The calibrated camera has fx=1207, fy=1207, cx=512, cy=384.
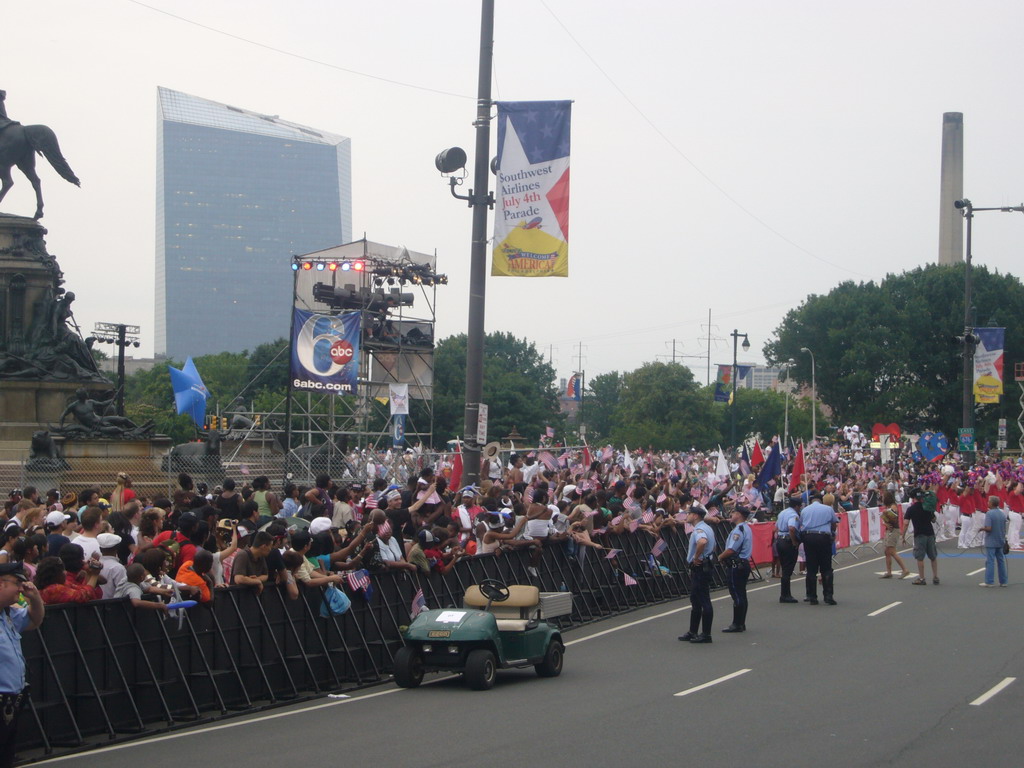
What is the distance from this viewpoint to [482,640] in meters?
Answer: 12.1

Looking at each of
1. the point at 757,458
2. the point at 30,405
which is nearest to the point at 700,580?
the point at 30,405

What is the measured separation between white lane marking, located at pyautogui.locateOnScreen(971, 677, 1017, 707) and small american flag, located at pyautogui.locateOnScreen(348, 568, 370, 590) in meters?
6.17

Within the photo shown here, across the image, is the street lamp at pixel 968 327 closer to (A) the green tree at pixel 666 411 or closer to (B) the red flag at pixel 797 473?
(B) the red flag at pixel 797 473

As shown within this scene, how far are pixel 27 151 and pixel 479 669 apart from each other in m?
18.7

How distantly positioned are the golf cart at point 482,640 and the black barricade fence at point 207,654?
89 cm

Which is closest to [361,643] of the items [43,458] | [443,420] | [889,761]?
[889,761]

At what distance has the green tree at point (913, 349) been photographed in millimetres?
81438

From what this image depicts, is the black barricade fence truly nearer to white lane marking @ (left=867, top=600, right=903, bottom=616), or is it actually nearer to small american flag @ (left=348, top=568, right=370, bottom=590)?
small american flag @ (left=348, top=568, right=370, bottom=590)

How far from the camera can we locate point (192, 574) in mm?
10930

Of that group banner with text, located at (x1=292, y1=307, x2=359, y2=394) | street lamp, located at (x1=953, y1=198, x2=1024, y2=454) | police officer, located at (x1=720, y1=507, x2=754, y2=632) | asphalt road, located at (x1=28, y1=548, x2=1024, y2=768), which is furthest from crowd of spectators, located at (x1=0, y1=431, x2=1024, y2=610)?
street lamp, located at (x1=953, y1=198, x2=1024, y2=454)

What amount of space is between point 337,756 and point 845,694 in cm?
520

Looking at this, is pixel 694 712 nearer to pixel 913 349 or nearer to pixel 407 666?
pixel 407 666

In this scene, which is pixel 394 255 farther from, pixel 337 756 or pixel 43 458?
pixel 337 756

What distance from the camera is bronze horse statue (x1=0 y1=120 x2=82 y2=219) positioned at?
2550 cm
